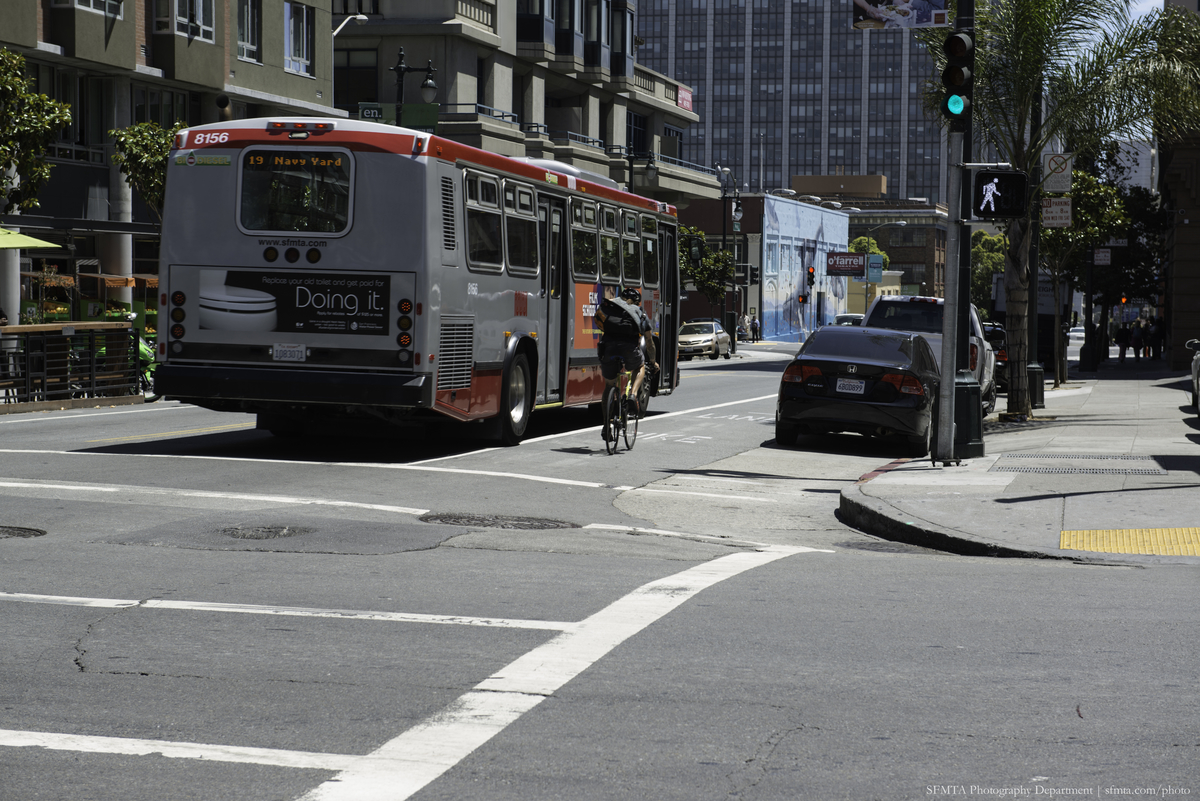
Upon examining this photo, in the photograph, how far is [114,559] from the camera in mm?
8484

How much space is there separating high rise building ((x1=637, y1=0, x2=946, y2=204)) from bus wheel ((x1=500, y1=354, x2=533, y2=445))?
16404 centimetres

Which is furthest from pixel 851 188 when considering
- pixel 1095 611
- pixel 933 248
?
pixel 1095 611

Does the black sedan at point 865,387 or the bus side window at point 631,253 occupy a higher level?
the bus side window at point 631,253

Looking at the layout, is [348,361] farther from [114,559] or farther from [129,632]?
[129,632]

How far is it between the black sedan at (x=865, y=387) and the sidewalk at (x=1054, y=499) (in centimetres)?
70

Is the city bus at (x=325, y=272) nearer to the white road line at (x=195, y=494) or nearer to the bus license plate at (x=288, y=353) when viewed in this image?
the bus license plate at (x=288, y=353)

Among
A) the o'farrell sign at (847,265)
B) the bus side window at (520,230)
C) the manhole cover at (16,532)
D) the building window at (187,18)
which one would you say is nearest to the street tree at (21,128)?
the bus side window at (520,230)

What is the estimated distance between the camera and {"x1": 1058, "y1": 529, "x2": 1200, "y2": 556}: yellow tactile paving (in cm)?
973

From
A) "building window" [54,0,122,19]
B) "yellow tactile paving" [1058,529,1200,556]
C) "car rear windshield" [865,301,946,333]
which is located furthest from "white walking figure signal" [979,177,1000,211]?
Result: "building window" [54,0,122,19]

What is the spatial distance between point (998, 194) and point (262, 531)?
884 cm

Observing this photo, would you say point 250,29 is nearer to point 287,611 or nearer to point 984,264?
point 287,611

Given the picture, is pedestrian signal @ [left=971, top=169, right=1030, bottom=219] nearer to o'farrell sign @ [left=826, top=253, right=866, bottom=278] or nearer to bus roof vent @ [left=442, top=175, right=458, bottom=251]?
bus roof vent @ [left=442, top=175, right=458, bottom=251]

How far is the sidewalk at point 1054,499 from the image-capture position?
398 inches

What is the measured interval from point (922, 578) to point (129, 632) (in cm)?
468
